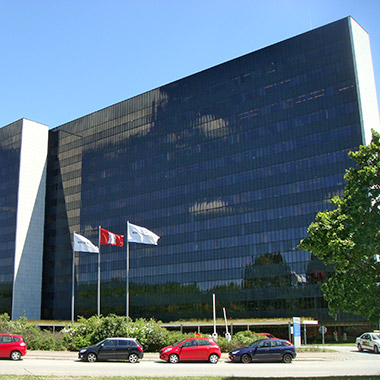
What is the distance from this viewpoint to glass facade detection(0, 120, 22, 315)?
110812 mm

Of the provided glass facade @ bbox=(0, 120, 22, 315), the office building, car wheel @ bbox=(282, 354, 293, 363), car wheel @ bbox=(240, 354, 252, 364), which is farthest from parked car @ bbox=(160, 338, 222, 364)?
glass facade @ bbox=(0, 120, 22, 315)

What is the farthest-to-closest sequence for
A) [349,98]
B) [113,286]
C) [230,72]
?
[113,286] → [230,72] → [349,98]

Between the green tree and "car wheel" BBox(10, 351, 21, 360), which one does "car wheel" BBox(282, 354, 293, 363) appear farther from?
"car wheel" BBox(10, 351, 21, 360)

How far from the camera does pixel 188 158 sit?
324 ft

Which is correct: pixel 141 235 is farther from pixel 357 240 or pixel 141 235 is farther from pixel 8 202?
pixel 8 202

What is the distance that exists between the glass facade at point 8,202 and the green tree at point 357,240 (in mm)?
97105

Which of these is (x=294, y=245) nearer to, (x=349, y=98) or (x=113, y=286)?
(x=349, y=98)

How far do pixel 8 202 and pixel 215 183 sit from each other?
50.7 m

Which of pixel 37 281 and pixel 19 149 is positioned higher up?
pixel 19 149

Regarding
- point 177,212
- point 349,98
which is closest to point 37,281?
point 177,212

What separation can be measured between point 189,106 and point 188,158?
10.4m

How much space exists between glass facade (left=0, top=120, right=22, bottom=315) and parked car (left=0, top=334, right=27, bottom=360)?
76.7m

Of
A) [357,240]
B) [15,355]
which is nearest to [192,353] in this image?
[15,355]

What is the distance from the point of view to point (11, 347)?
36.8m
